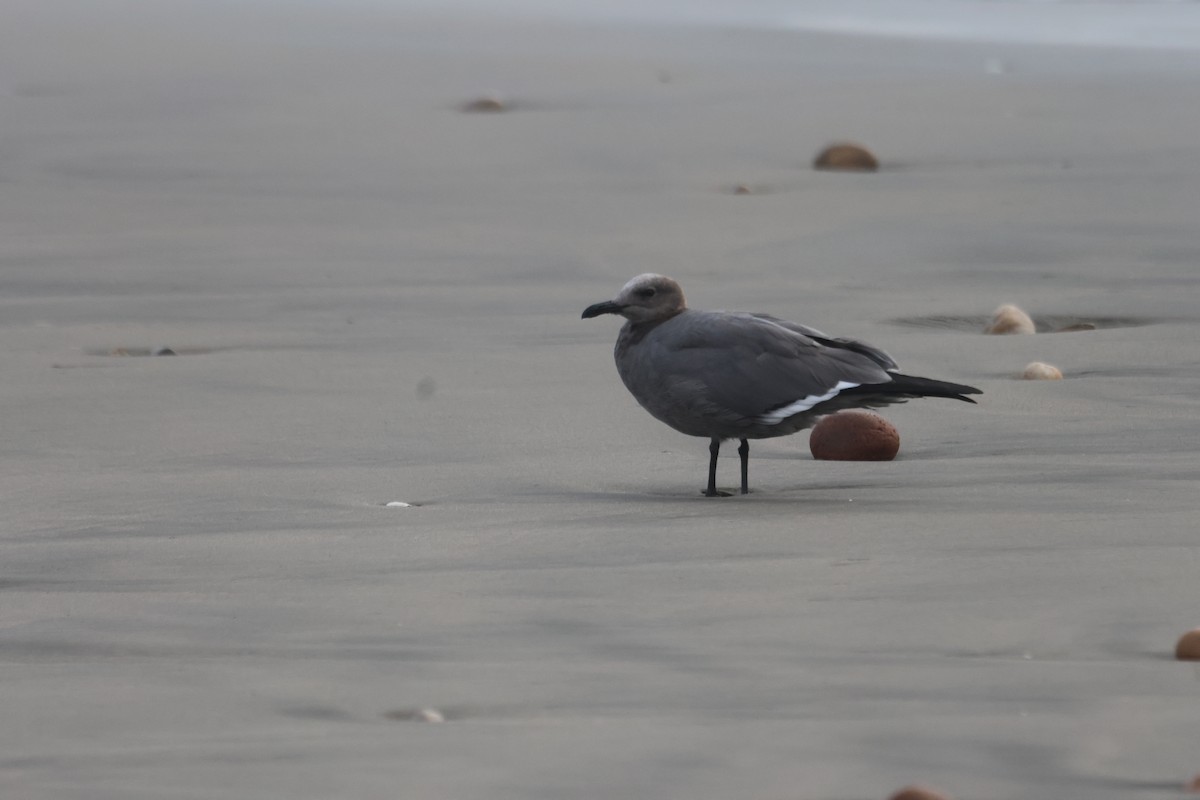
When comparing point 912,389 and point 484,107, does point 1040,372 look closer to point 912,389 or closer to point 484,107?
point 912,389

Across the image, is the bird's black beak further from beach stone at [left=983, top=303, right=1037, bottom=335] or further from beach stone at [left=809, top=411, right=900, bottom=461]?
beach stone at [left=983, top=303, right=1037, bottom=335]

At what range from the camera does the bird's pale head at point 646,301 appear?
520cm

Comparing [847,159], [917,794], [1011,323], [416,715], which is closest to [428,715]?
[416,715]

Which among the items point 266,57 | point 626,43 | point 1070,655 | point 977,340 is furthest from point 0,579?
point 626,43

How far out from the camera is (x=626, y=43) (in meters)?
14.2

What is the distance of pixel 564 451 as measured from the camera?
17.4ft

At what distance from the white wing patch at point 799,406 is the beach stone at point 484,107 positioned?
664 centimetres

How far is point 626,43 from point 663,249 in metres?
6.26

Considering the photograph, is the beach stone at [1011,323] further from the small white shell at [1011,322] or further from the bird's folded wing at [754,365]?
the bird's folded wing at [754,365]

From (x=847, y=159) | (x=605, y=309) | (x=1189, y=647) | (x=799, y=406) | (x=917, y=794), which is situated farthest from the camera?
(x=847, y=159)

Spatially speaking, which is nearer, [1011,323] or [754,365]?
[754,365]

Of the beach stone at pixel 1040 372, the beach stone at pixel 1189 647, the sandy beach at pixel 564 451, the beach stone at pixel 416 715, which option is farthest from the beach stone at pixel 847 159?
the beach stone at pixel 416 715

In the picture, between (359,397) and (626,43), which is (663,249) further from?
(626,43)

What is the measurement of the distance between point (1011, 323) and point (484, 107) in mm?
5138
